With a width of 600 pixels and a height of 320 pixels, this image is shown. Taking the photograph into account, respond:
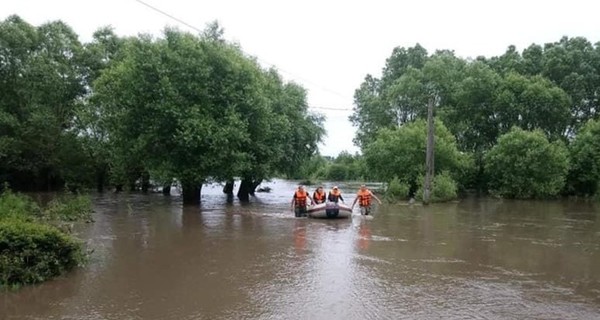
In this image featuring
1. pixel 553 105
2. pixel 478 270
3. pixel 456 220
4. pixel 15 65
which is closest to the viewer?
pixel 478 270

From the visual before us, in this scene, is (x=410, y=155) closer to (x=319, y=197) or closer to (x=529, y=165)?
(x=529, y=165)

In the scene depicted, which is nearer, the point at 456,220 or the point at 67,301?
the point at 67,301

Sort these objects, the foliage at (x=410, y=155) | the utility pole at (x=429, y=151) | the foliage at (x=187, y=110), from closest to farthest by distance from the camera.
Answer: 1. the foliage at (x=187, y=110)
2. the utility pole at (x=429, y=151)
3. the foliage at (x=410, y=155)

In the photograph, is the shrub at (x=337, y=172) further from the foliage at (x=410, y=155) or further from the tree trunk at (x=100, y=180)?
the tree trunk at (x=100, y=180)

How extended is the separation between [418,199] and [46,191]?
26.8 meters

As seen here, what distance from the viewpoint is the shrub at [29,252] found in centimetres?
923

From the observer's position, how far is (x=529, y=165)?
38.6m

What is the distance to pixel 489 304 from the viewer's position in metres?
8.77

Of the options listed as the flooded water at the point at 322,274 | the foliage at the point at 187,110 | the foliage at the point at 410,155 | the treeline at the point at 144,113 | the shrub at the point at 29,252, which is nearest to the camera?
the flooded water at the point at 322,274

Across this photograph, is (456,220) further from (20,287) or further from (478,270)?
(20,287)

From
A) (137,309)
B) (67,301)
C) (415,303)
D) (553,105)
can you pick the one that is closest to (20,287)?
(67,301)

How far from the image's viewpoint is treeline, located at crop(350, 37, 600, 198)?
3872 centimetres

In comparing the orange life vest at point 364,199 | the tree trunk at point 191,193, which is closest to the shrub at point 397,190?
the orange life vest at point 364,199

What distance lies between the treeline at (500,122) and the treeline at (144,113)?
294 inches
